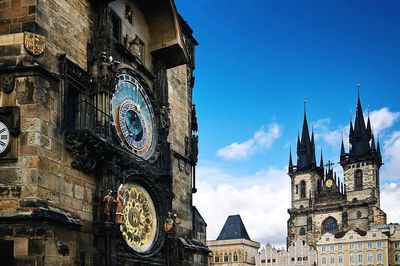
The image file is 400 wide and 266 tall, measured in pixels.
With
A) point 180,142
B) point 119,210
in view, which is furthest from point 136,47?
point 119,210

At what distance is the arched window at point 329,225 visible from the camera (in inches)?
3885

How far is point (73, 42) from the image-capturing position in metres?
12.0

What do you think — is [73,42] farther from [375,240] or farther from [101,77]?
[375,240]

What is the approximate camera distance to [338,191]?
336 feet

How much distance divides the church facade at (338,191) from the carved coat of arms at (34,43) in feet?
290

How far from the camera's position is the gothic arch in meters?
98.7

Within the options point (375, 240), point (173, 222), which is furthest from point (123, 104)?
point (375, 240)

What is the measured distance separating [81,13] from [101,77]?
1.35m

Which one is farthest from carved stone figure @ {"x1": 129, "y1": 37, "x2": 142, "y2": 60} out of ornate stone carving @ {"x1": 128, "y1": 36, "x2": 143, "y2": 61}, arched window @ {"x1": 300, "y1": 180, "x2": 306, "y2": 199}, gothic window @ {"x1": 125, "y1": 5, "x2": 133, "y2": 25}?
arched window @ {"x1": 300, "y1": 180, "x2": 306, "y2": 199}

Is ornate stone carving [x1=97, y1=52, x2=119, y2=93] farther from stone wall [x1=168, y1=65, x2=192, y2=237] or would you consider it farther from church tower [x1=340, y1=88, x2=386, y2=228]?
church tower [x1=340, y1=88, x2=386, y2=228]

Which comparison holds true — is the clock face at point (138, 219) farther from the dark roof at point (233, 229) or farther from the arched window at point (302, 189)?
the arched window at point (302, 189)

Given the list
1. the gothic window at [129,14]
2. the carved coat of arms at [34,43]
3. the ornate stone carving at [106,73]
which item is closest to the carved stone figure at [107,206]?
the ornate stone carving at [106,73]

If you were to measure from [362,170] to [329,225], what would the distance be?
1021cm

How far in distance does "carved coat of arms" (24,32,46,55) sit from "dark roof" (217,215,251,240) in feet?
293
